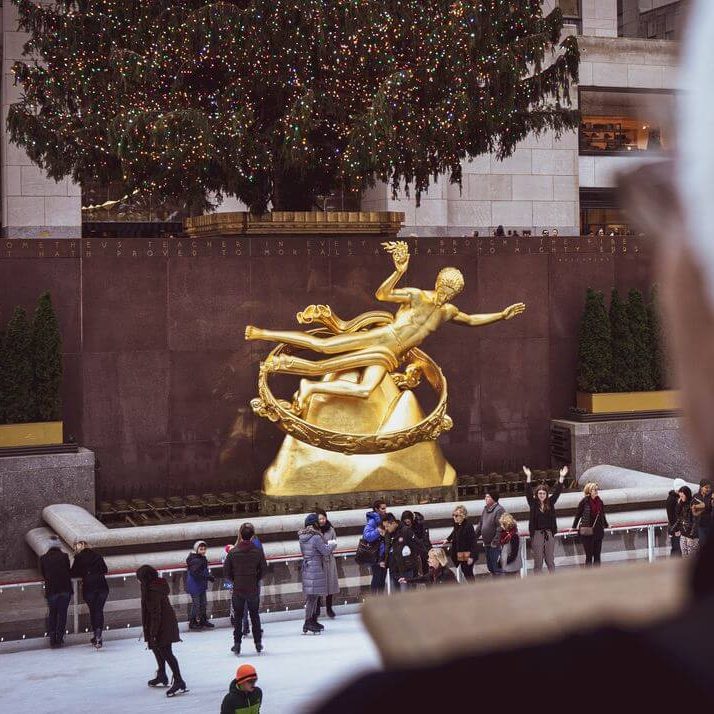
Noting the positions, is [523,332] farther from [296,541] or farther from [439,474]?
[296,541]

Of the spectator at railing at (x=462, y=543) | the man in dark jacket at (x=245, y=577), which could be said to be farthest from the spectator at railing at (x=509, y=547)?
the man in dark jacket at (x=245, y=577)

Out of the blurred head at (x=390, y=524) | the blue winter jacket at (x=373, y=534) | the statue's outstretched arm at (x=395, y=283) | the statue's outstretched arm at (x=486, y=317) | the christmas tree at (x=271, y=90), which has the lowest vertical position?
the blue winter jacket at (x=373, y=534)

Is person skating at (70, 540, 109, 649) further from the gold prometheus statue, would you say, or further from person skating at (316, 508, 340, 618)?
the gold prometheus statue

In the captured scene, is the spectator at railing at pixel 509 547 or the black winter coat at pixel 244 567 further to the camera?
the spectator at railing at pixel 509 547

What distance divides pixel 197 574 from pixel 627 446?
8.69 m

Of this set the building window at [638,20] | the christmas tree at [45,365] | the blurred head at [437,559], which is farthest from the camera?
the building window at [638,20]

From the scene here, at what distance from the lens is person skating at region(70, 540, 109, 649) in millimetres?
13336

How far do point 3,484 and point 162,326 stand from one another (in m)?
3.06

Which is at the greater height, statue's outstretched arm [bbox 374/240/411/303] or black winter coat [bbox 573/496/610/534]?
statue's outstretched arm [bbox 374/240/411/303]

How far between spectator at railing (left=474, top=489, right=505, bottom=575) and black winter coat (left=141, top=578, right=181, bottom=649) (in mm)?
4048

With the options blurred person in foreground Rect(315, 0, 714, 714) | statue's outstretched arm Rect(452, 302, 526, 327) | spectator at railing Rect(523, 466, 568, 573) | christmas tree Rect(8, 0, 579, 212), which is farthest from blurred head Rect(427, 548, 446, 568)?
blurred person in foreground Rect(315, 0, 714, 714)

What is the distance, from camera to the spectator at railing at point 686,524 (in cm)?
1401

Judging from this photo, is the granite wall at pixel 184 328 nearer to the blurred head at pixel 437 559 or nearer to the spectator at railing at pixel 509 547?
the spectator at railing at pixel 509 547

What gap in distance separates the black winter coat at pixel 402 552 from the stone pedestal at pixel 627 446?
645 cm
